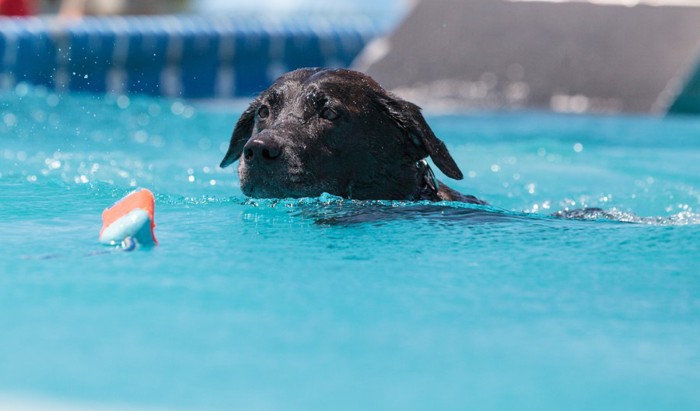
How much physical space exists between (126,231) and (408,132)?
1691 millimetres

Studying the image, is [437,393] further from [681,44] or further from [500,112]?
[681,44]

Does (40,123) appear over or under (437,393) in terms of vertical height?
over

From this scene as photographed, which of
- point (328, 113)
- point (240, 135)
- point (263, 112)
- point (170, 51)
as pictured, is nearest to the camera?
point (328, 113)

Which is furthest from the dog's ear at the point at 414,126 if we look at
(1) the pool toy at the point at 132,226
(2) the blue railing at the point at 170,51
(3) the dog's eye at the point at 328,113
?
(2) the blue railing at the point at 170,51

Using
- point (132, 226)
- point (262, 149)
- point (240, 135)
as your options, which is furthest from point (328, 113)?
point (132, 226)

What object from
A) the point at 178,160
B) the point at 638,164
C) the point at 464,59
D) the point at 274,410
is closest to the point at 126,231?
the point at 274,410

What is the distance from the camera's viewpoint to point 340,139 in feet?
14.9

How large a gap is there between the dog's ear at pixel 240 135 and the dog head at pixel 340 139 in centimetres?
17

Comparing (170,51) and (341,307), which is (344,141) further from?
(170,51)

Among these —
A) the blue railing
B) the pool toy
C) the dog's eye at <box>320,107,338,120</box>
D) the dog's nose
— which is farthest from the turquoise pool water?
the blue railing

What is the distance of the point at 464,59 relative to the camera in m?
12.8

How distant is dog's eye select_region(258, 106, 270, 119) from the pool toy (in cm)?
118

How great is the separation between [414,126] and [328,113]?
0.42 metres

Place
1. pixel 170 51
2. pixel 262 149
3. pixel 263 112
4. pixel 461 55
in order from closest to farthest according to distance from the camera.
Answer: pixel 262 149 < pixel 263 112 < pixel 170 51 < pixel 461 55
